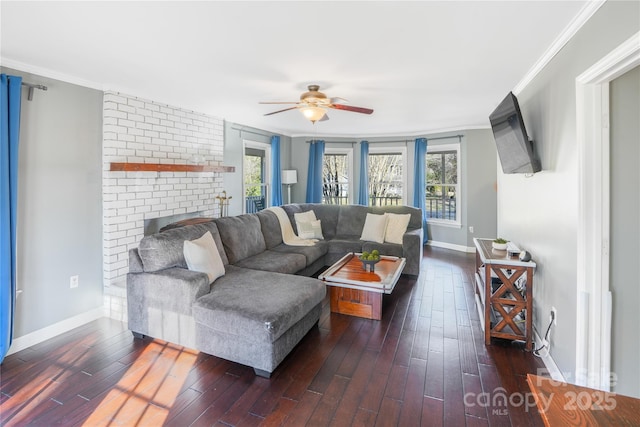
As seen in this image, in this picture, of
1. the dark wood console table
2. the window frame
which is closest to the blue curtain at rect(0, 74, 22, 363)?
the dark wood console table

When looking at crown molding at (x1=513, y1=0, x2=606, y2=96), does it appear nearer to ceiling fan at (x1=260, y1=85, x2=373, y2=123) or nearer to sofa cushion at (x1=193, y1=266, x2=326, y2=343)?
ceiling fan at (x1=260, y1=85, x2=373, y2=123)

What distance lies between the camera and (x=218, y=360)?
7.94 ft

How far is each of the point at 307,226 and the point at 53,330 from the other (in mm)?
3238

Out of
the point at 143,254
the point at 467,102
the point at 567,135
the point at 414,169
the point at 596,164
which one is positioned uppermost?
the point at 467,102

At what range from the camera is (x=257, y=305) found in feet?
7.54

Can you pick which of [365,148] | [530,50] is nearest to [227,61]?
[530,50]

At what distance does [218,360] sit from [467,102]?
159 inches

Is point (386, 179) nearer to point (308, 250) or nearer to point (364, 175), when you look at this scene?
point (364, 175)

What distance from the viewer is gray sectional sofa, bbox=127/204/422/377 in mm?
2203

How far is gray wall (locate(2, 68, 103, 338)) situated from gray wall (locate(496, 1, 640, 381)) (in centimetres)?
404

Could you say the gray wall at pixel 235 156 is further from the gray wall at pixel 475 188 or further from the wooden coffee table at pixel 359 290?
the gray wall at pixel 475 188

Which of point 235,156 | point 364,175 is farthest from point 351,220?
point 235,156

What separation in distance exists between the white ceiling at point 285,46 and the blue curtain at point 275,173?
8.01 feet

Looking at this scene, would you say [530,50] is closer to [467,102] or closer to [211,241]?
[467,102]
